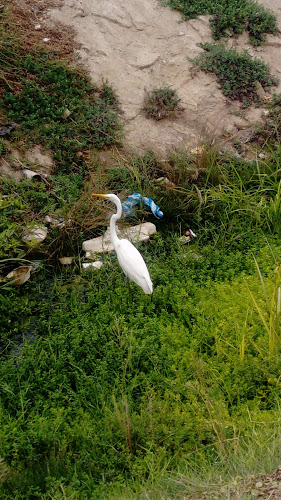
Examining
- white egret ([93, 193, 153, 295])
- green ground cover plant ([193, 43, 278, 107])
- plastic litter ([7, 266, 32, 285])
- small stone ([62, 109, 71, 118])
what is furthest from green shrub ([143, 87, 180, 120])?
plastic litter ([7, 266, 32, 285])

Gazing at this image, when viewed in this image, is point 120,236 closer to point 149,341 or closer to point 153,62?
point 149,341

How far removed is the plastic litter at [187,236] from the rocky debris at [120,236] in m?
0.27

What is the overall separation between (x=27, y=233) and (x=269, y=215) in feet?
7.02

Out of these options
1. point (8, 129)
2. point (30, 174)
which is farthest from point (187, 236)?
point (8, 129)

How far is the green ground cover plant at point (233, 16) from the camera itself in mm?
6617

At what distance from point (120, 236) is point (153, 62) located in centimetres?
263

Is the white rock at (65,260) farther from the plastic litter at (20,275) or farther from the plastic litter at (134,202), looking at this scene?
the plastic litter at (134,202)

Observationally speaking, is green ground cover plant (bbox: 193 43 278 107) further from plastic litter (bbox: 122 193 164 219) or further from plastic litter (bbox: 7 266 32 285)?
plastic litter (bbox: 7 266 32 285)

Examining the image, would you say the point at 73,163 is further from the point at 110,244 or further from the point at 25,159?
the point at 110,244

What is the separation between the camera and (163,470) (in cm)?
277

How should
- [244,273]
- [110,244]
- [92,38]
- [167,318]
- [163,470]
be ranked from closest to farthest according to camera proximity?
[163,470]
[167,318]
[244,273]
[110,244]
[92,38]

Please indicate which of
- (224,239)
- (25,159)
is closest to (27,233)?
(25,159)

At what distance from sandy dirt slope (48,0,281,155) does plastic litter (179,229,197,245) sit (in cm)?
103

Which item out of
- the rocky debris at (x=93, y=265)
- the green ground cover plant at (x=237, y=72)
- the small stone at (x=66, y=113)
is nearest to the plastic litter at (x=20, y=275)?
the rocky debris at (x=93, y=265)
